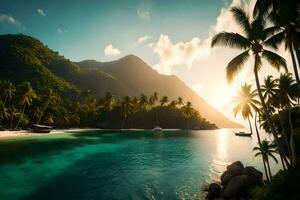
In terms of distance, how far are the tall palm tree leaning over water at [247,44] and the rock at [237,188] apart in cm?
500

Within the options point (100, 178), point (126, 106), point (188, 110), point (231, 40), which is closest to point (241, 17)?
point (231, 40)

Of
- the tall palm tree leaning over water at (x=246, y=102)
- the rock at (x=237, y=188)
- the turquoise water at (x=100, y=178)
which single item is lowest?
the turquoise water at (x=100, y=178)

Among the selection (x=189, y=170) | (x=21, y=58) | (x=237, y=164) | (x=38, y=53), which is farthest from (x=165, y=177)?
(x=38, y=53)

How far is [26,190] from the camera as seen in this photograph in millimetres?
18750

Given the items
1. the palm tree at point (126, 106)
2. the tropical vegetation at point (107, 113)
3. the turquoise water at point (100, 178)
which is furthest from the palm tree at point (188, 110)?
the turquoise water at point (100, 178)

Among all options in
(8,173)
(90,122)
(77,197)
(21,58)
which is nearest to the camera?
(77,197)

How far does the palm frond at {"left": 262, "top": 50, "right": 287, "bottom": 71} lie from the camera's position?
53.3 ft

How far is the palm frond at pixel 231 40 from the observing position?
16.1 metres

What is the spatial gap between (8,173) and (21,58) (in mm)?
152864

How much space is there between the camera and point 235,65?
Answer: 54.9ft

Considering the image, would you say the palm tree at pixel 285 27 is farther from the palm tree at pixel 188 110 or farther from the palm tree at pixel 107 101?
the palm tree at pixel 188 110

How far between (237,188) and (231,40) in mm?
13462

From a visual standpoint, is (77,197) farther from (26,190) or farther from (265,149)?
(265,149)

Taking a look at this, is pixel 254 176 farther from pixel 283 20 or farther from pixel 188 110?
pixel 188 110
